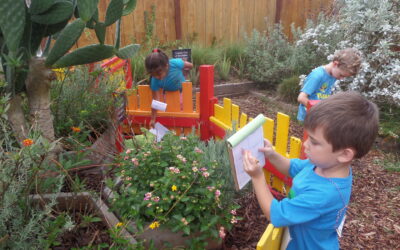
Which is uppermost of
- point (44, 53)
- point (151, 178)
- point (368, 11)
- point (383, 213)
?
point (368, 11)

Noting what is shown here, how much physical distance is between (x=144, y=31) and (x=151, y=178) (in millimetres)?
5889

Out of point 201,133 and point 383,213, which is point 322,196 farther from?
point 201,133

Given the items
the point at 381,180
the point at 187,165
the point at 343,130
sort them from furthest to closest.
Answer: the point at 381,180
the point at 187,165
the point at 343,130

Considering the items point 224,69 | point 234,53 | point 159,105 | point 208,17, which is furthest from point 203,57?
point 159,105

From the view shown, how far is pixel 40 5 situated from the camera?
147 cm

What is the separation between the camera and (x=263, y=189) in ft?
4.36

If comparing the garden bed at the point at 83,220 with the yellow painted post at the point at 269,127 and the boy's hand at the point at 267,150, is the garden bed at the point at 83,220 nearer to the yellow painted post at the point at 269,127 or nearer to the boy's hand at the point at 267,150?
the boy's hand at the point at 267,150

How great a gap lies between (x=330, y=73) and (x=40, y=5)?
8.96 ft

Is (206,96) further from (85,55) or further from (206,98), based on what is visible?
(85,55)

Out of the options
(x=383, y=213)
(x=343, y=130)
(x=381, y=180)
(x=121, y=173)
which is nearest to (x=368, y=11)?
(x=381, y=180)

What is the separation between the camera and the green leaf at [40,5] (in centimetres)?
147

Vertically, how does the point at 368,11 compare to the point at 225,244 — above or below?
above

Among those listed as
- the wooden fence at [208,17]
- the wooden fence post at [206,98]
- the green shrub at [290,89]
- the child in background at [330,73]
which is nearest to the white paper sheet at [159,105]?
the wooden fence post at [206,98]

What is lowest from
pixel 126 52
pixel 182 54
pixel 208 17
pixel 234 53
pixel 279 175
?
pixel 279 175
